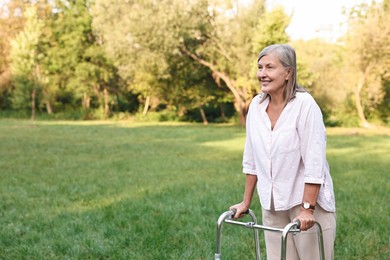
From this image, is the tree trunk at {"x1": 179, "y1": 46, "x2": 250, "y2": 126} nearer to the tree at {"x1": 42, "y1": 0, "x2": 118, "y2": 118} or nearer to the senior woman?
the tree at {"x1": 42, "y1": 0, "x2": 118, "y2": 118}

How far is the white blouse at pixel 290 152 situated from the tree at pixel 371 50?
27754 millimetres

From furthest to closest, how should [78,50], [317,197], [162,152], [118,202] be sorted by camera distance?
[78,50]
[162,152]
[118,202]
[317,197]

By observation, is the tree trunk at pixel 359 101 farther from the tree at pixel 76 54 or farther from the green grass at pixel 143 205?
the tree at pixel 76 54

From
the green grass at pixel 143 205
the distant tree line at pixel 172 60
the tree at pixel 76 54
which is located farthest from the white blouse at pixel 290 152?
the tree at pixel 76 54

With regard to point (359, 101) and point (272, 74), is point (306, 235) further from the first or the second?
point (359, 101)

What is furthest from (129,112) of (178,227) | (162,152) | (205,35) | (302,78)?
(178,227)

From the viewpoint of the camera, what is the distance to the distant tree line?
90.3ft

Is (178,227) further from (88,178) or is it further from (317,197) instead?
(88,178)

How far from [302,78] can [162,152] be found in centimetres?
1564

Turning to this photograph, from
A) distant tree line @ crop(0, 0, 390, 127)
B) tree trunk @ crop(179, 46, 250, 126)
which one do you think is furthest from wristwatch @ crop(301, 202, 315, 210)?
tree trunk @ crop(179, 46, 250, 126)

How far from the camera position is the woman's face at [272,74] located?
262 cm

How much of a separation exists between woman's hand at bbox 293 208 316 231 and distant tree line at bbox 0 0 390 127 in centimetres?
2437

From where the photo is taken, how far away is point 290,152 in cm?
264

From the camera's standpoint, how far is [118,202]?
712 cm
